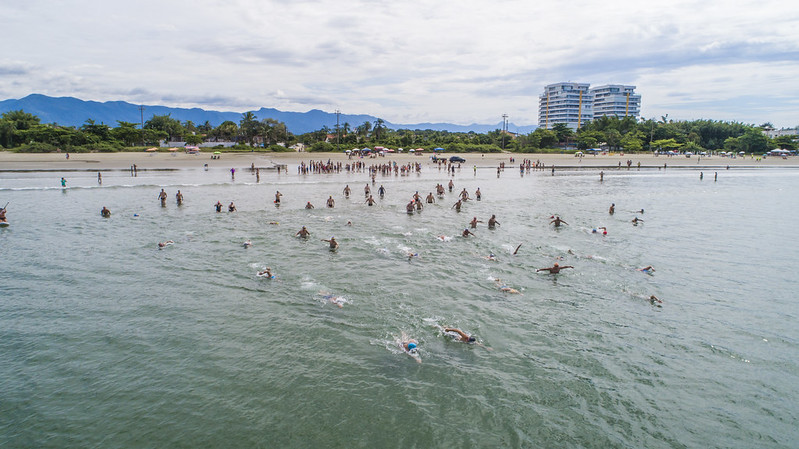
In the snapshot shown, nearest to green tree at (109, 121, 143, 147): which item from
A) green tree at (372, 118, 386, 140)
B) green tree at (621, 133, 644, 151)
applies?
green tree at (372, 118, 386, 140)

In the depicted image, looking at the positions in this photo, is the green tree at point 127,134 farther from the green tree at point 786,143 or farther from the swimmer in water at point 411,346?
the green tree at point 786,143

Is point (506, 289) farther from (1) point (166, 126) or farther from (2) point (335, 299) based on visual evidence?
(1) point (166, 126)

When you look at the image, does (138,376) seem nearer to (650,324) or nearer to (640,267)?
(650,324)

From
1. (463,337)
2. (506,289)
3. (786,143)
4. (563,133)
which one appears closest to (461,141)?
(563,133)

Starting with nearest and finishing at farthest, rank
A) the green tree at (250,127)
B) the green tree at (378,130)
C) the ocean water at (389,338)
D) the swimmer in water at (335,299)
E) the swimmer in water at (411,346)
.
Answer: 1. the ocean water at (389,338)
2. the swimmer in water at (411,346)
3. the swimmer in water at (335,299)
4. the green tree at (250,127)
5. the green tree at (378,130)

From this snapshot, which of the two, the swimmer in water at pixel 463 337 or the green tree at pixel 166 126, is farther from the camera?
the green tree at pixel 166 126

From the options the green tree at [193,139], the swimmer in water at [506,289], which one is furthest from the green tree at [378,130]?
the swimmer in water at [506,289]

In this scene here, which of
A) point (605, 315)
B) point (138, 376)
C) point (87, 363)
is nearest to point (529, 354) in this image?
point (605, 315)
